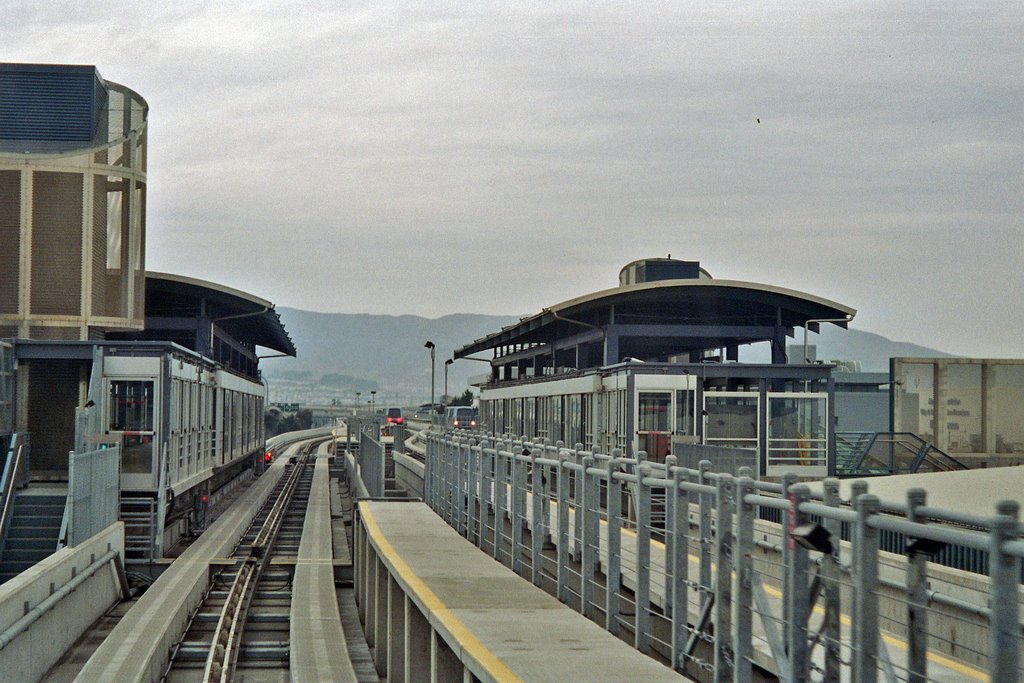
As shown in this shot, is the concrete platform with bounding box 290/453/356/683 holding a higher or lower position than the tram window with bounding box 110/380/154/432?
lower

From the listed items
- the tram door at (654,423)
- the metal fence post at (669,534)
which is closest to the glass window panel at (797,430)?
the tram door at (654,423)

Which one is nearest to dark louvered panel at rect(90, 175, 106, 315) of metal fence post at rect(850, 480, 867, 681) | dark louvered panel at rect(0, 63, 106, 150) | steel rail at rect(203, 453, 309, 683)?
dark louvered panel at rect(0, 63, 106, 150)

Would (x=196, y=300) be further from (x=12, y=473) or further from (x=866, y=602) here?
(x=866, y=602)

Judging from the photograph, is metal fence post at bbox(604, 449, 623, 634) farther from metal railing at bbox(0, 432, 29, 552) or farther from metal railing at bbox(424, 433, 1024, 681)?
metal railing at bbox(0, 432, 29, 552)

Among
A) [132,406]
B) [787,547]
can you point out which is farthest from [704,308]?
[787,547]

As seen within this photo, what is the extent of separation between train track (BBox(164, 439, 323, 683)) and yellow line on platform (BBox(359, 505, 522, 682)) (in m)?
3.66

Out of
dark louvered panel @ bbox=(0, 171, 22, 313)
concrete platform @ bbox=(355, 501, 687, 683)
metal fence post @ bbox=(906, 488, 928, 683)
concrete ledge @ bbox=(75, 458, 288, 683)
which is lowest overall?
concrete ledge @ bbox=(75, 458, 288, 683)

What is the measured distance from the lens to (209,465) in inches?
1496

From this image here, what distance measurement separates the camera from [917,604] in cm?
578

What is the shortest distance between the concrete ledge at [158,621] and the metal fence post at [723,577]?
1080 cm

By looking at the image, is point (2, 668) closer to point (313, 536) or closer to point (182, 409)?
point (182, 409)

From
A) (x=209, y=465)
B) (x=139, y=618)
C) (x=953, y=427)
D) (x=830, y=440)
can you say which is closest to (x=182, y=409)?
(x=209, y=465)

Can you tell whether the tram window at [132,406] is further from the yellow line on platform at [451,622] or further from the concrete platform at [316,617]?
the yellow line on platform at [451,622]

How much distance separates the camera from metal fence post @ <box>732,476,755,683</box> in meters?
7.77
